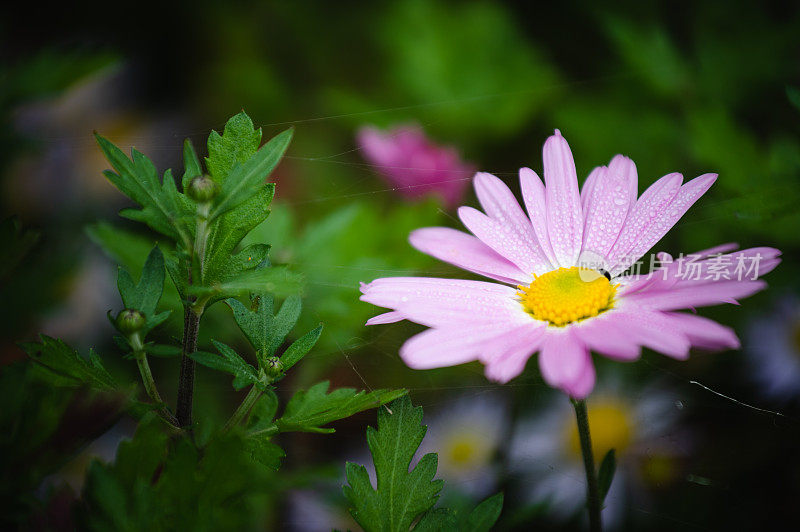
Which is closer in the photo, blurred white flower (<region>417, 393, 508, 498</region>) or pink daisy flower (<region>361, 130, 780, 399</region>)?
pink daisy flower (<region>361, 130, 780, 399</region>)

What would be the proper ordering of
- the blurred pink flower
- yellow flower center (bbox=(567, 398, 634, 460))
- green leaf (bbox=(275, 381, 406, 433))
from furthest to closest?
the blurred pink flower → yellow flower center (bbox=(567, 398, 634, 460)) → green leaf (bbox=(275, 381, 406, 433))

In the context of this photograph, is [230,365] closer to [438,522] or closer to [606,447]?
[438,522]

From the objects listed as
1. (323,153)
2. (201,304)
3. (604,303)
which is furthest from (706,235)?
(323,153)

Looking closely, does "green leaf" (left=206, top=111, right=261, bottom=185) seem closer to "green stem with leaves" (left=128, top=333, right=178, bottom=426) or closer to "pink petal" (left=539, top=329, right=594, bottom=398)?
"green stem with leaves" (left=128, top=333, right=178, bottom=426)

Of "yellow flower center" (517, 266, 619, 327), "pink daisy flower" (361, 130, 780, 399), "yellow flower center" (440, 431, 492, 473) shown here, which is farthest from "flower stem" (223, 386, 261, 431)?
"yellow flower center" (440, 431, 492, 473)

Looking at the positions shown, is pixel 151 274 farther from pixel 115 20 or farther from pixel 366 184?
pixel 115 20

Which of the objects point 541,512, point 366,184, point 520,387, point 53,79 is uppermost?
point 53,79
